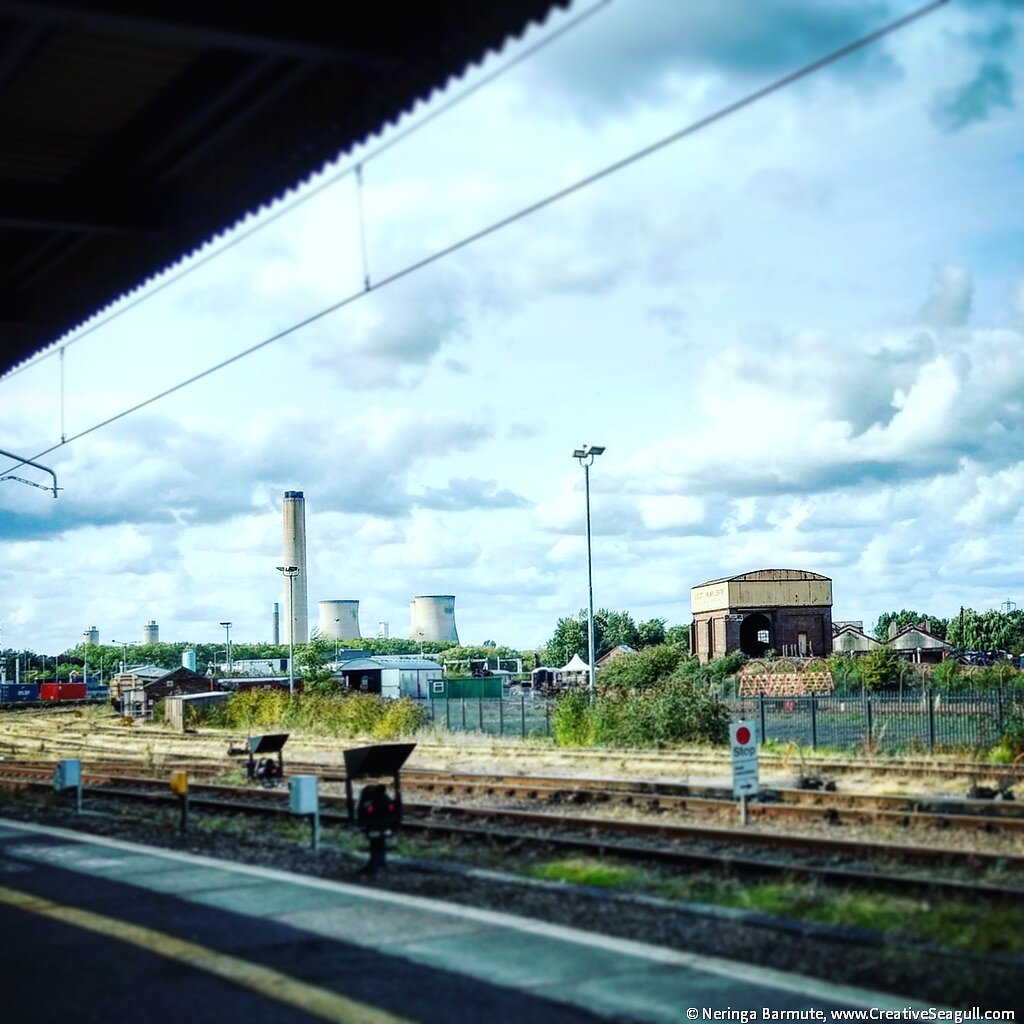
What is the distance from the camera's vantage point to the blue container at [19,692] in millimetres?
94062

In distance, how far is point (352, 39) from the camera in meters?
8.54

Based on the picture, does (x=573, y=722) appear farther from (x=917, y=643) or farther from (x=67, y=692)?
(x=67, y=692)

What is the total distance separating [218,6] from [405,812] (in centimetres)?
1316

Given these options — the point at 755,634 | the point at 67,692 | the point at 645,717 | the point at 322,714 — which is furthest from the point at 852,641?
the point at 645,717

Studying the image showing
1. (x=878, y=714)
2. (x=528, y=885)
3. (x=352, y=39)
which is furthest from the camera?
(x=878, y=714)

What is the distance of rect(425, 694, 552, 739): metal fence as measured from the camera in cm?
3706

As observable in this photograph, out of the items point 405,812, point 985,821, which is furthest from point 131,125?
point 985,821

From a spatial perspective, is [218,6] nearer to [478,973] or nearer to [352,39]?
[352,39]

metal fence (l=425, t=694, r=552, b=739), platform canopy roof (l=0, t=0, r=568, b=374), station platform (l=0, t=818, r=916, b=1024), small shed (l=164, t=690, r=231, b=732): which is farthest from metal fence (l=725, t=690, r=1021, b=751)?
small shed (l=164, t=690, r=231, b=732)

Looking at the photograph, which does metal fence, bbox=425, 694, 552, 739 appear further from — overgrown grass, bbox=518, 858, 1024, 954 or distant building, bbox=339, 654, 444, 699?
overgrown grass, bbox=518, 858, 1024, 954

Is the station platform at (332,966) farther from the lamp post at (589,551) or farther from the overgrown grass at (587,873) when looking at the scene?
the lamp post at (589,551)

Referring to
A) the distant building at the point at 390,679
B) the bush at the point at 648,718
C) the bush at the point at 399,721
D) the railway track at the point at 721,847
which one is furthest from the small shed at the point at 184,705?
the railway track at the point at 721,847

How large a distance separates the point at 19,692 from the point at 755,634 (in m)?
57.6

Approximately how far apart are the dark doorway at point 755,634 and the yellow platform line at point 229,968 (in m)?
63.7
